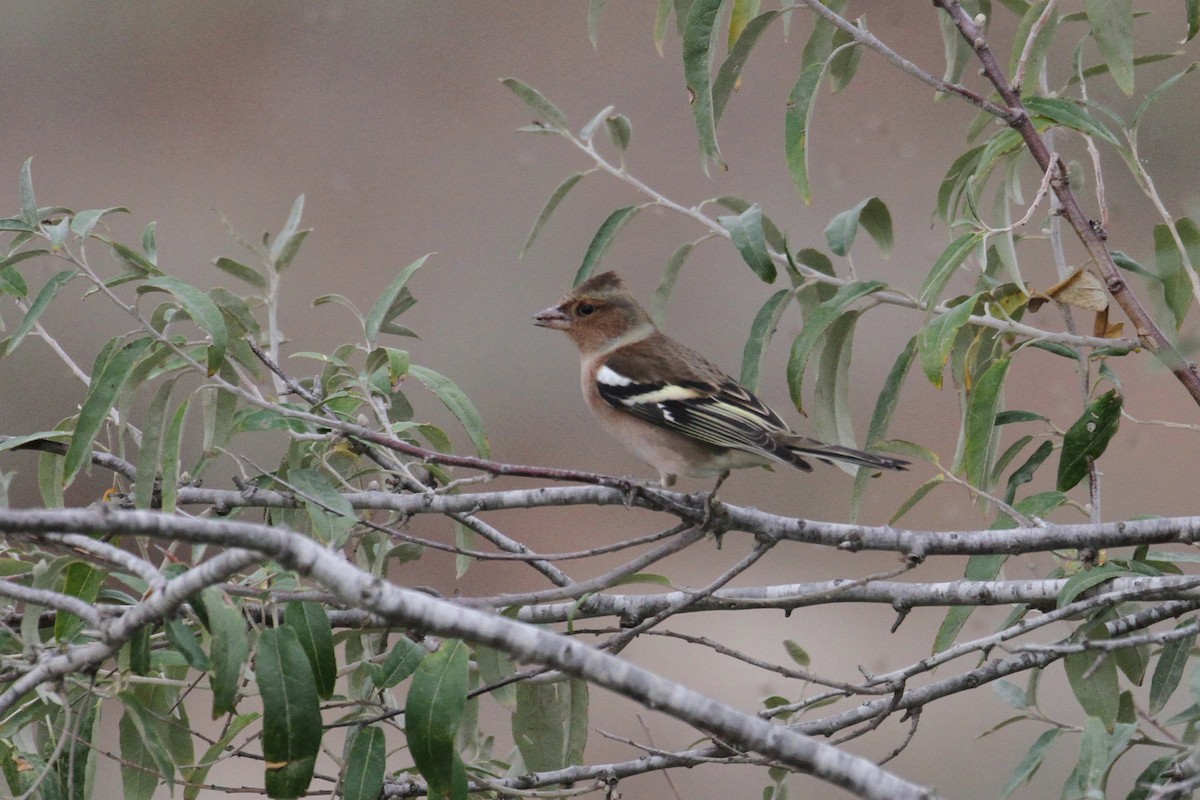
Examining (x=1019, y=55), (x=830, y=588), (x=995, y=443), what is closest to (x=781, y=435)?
(x=995, y=443)

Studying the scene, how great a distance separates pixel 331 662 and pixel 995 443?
7.79 ft

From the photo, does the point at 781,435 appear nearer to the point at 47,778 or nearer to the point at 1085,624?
the point at 1085,624

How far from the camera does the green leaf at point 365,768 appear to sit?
122 inches

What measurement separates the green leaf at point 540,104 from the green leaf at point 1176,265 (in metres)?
2.08

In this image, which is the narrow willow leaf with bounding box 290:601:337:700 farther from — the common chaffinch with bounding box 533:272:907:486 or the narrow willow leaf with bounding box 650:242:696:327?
the narrow willow leaf with bounding box 650:242:696:327

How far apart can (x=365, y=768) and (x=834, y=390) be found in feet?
6.94

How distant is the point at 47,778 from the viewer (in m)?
3.32

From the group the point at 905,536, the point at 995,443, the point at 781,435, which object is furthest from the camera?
the point at 781,435

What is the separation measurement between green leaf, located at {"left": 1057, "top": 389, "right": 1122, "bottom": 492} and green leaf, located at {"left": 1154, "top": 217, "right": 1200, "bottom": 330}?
15.9 inches

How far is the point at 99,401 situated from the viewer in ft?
10.5

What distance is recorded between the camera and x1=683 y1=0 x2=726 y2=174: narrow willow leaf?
12.0 feet

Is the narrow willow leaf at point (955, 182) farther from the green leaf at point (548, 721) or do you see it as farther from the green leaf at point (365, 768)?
the green leaf at point (365, 768)

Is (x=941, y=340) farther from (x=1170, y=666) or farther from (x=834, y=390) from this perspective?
(x=1170, y=666)

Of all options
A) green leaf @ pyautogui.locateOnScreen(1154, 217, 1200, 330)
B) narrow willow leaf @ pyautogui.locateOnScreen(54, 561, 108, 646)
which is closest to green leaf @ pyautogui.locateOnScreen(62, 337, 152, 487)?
narrow willow leaf @ pyautogui.locateOnScreen(54, 561, 108, 646)
